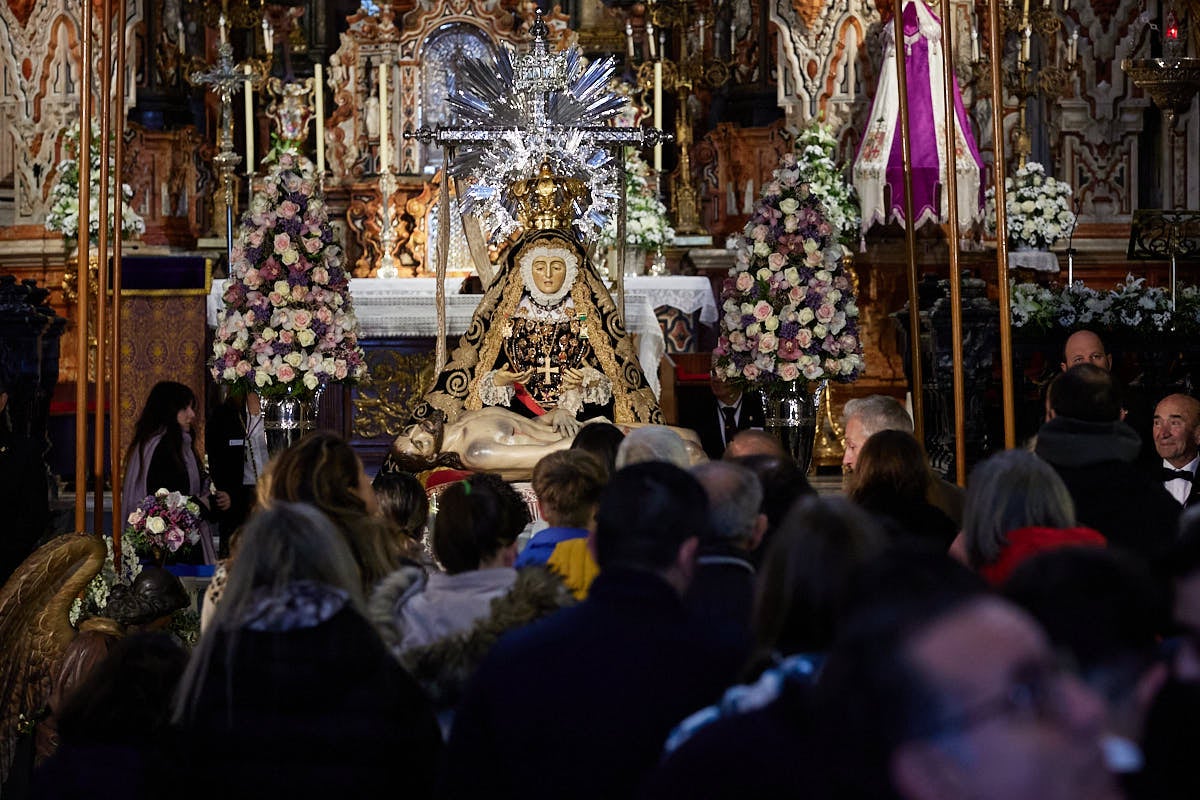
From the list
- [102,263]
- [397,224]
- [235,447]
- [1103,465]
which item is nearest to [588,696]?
[1103,465]

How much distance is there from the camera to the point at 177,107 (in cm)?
1477

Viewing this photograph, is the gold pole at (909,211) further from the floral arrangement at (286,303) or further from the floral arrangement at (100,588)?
the floral arrangement at (100,588)

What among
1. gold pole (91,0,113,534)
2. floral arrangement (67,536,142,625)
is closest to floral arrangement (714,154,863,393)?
floral arrangement (67,536,142,625)

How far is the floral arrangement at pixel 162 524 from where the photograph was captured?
8258 mm

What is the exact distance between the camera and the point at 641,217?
13734 mm

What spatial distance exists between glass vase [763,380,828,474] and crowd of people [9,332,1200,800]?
4370mm

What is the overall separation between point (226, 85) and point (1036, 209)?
6173 mm

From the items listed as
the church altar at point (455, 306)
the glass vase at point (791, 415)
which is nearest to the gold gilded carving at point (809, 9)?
the church altar at point (455, 306)

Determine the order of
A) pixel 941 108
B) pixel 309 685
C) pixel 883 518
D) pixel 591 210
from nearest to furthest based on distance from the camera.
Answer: pixel 309 685
pixel 883 518
pixel 591 210
pixel 941 108

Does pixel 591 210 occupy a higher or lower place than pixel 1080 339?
higher

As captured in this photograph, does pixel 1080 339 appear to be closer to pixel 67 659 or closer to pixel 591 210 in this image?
pixel 591 210

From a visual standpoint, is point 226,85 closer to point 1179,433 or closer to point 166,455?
point 166,455

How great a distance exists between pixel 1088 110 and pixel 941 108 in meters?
1.86

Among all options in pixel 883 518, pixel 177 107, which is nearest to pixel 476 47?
pixel 177 107
